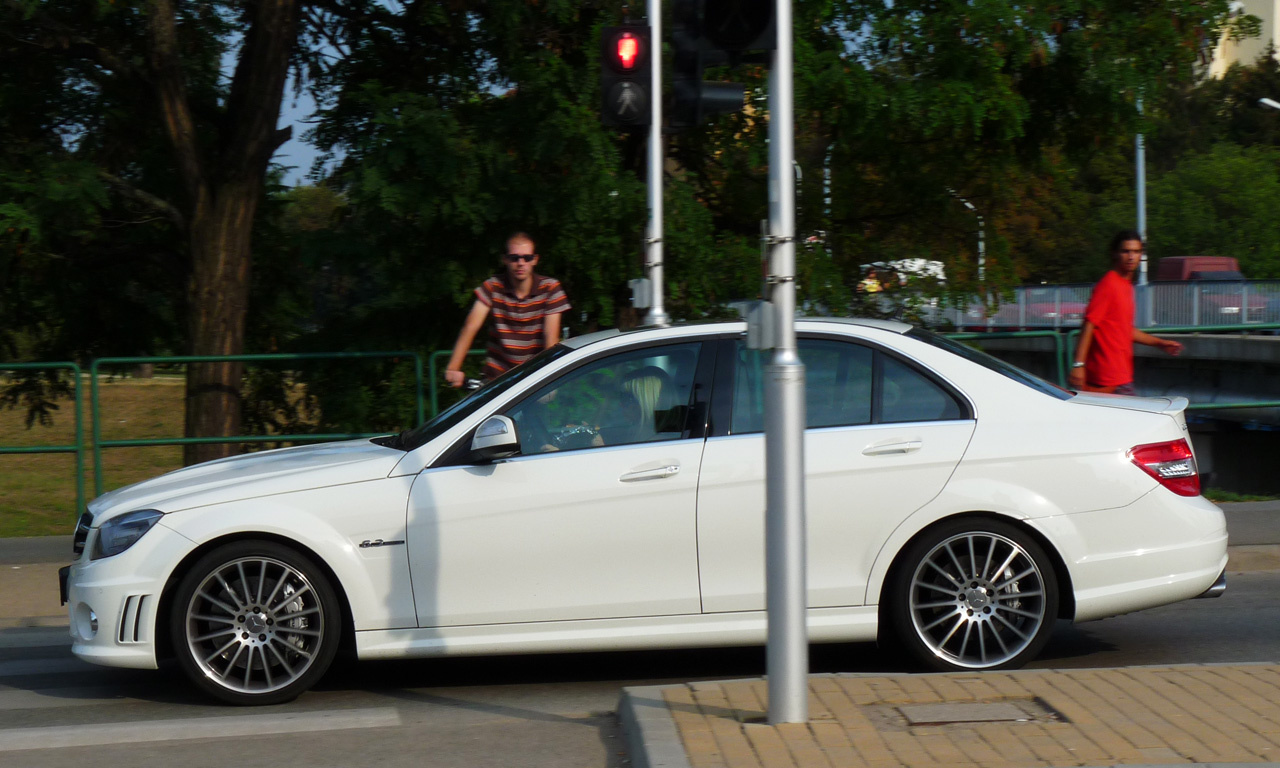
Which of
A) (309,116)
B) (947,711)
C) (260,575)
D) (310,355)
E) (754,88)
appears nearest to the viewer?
(947,711)

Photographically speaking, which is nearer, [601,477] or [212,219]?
[601,477]

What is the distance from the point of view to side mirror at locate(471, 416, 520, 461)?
5793 mm

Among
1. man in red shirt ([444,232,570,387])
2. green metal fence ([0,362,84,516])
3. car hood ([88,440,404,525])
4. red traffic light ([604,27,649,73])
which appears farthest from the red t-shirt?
green metal fence ([0,362,84,516])

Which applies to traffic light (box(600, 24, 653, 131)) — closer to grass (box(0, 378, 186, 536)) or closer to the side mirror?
grass (box(0, 378, 186, 536))

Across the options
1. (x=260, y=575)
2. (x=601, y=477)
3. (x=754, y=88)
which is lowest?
(x=260, y=575)

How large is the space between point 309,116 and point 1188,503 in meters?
10.6

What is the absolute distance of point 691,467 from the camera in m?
5.89

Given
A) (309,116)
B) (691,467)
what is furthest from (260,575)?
(309,116)

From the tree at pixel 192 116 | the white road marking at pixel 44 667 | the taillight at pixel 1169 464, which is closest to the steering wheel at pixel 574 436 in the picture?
the taillight at pixel 1169 464

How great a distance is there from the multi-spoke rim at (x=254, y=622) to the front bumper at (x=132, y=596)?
16 centimetres

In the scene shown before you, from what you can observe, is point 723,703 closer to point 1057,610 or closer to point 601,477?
point 601,477

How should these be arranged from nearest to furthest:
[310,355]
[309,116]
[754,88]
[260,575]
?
[260,575], [310,355], [754,88], [309,116]

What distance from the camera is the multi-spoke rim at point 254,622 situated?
19.2 feet

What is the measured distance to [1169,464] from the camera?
6.07 m
